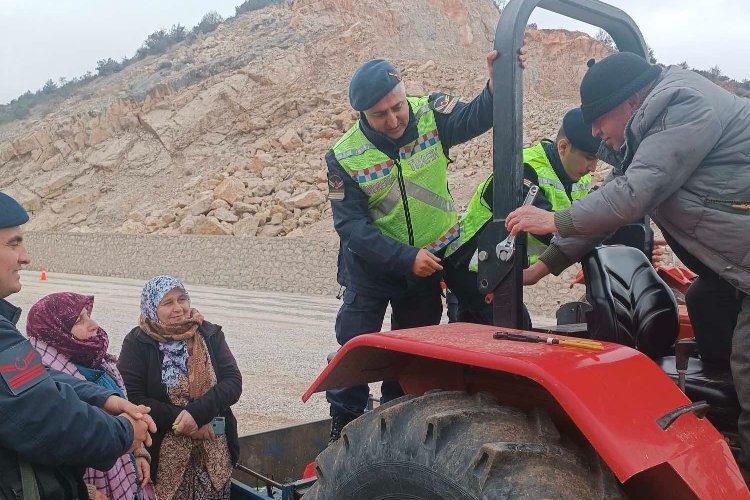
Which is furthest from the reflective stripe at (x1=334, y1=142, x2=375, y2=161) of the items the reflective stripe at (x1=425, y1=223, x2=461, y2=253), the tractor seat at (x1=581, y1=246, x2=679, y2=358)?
the tractor seat at (x1=581, y1=246, x2=679, y2=358)

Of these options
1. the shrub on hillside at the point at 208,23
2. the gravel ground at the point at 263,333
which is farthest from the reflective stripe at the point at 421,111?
the shrub on hillside at the point at 208,23

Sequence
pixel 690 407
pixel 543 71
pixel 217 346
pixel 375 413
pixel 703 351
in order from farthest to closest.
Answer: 1. pixel 543 71
2. pixel 217 346
3. pixel 703 351
4. pixel 375 413
5. pixel 690 407

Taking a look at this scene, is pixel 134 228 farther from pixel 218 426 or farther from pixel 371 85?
pixel 371 85

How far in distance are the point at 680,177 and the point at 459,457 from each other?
959 millimetres

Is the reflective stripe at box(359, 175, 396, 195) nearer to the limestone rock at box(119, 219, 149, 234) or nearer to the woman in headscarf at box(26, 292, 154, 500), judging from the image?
the woman in headscarf at box(26, 292, 154, 500)

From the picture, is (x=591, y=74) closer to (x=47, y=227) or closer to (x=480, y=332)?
(x=480, y=332)

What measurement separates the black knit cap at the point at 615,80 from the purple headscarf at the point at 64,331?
99.9 inches

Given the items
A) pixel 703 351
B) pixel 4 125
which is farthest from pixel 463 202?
pixel 4 125

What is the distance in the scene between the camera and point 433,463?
6.19ft

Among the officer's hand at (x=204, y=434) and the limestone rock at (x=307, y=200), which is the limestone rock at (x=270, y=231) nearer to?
the limestone rock at (x=307, y=200)

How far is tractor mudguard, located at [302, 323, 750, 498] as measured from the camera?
166cm

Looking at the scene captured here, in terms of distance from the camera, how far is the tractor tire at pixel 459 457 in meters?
1.74

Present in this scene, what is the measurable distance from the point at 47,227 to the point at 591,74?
35.5 m

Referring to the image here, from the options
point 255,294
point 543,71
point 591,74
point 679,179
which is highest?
point 591,74
